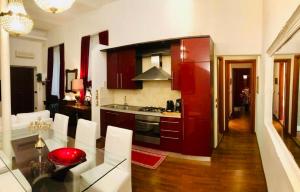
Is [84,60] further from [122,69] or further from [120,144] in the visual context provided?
[120,144]

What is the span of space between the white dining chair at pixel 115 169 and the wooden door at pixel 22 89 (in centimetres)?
593

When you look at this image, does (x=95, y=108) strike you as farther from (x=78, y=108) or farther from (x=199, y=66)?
(x=199, y=66)

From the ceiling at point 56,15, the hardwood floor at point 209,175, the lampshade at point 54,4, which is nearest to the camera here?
the lampshade at point 54,4

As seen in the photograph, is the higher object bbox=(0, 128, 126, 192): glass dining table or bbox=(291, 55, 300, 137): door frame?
bbox=(291, 55, 300, 137): door frame

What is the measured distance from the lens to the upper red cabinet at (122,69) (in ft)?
14.8

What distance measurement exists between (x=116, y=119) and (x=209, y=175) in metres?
2.31

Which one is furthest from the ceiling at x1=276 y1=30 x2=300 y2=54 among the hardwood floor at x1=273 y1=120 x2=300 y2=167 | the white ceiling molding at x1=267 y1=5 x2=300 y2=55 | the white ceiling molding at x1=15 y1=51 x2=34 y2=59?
the white ceiling molding at x1=15 y1=51 x2=34 y2=59

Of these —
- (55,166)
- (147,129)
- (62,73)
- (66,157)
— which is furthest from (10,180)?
(62,73)

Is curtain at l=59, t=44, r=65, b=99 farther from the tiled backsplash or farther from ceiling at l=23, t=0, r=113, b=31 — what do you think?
the tiled backsplash

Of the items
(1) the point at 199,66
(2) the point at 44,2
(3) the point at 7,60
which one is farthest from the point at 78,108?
(2) the point at 44,2

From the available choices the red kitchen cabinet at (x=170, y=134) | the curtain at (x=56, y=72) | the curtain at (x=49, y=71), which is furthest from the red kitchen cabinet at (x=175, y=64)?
the curtain at (x=49, y=71)

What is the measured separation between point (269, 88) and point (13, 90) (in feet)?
24.3

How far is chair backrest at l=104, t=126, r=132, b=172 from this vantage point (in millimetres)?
2203

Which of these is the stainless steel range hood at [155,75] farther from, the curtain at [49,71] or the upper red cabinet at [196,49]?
the curtain at [49,71]
